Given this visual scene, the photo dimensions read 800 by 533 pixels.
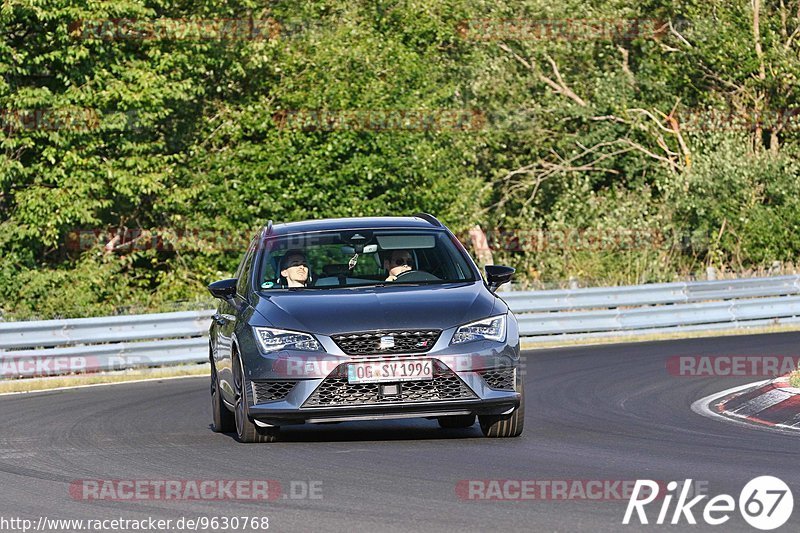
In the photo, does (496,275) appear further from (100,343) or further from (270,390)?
(100,343)

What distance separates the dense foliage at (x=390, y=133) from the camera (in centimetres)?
3008

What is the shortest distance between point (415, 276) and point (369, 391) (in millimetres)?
1437

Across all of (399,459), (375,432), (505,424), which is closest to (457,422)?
(375,432)

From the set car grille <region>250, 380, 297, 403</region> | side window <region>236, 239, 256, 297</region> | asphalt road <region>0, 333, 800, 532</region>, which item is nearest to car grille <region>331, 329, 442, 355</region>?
car grille <region>250, 380, 297, 403</region>

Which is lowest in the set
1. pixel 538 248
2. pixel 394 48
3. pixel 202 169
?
pixel 538 248

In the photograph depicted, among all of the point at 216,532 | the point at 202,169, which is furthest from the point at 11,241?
the point at 216,532

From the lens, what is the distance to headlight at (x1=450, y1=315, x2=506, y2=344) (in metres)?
10.2

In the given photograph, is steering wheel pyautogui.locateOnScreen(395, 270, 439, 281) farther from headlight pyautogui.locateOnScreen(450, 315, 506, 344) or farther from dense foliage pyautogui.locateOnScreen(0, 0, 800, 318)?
dense foliage pyautogui.locateOnScreen(0, 0, 800, 318)

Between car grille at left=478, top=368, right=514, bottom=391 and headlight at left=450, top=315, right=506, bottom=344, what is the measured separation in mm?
212

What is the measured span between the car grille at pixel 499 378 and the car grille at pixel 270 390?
1261 mm

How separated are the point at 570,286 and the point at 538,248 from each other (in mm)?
11974

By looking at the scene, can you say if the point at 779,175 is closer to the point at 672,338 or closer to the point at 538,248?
the point at 538,248

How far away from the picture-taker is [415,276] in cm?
1134

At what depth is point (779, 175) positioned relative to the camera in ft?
123
